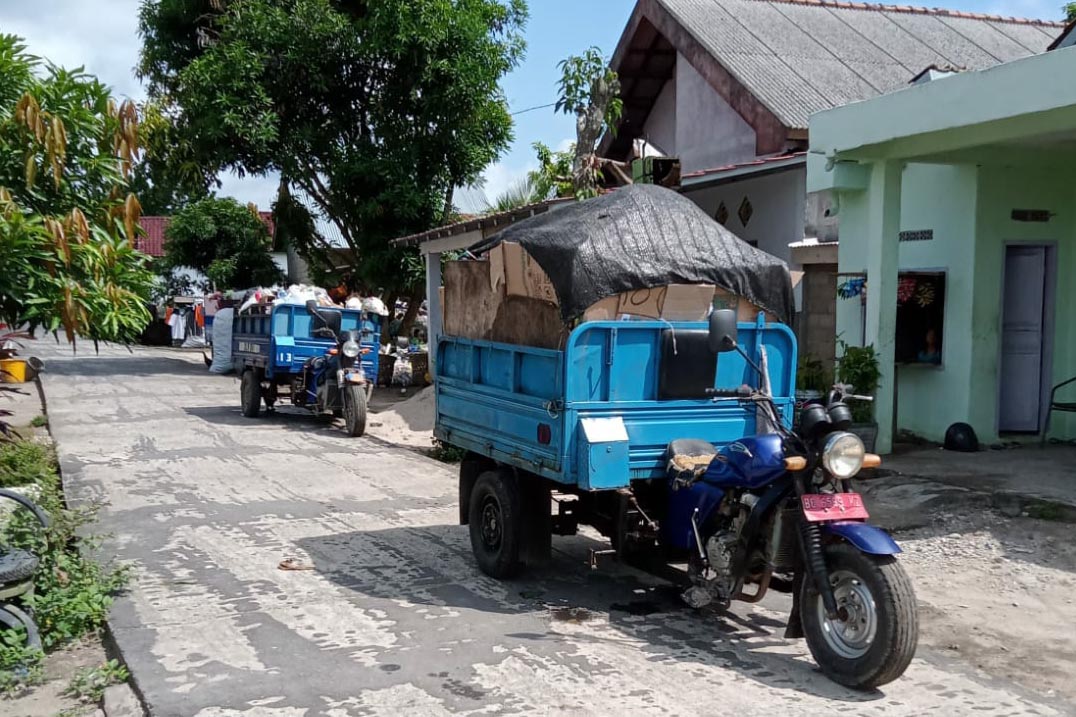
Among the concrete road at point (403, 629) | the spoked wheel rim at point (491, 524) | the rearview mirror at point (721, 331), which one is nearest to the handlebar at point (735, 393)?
the rearview mirror at point (721, 331)

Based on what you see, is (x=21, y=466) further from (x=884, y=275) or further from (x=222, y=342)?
(x=222, y=342)

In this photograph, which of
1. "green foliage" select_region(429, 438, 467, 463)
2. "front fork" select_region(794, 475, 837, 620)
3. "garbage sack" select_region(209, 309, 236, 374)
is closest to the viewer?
"front fork" select_region(794, 475, 837, 620)

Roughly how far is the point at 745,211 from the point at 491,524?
8318 millimetres

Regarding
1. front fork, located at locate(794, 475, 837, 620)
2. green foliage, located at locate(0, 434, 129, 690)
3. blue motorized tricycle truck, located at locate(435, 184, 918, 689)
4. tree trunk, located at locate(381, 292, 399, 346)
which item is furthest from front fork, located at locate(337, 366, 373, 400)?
front fork, located at locate(794, 475, 837, 620)

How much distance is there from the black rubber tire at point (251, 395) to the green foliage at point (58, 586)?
7638mm

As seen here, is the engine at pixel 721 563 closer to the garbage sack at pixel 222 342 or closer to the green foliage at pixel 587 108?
the green foliage at pixel 587 108

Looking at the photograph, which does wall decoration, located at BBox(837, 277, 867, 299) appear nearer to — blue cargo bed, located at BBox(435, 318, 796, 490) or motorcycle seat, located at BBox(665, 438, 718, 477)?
blue cargo bed, located at BBox(435, 318, 796, 490)

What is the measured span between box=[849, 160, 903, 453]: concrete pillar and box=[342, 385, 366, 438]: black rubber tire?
657cm

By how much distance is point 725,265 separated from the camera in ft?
20.4

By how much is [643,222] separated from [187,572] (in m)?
3.76

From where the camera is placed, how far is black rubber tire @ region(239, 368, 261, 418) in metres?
14.9

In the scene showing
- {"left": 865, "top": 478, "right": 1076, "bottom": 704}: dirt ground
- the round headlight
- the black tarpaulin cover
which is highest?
the black tarpaulin cover

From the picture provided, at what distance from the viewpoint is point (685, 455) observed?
5.72 metres

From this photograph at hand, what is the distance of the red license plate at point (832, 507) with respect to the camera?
4.66 m
